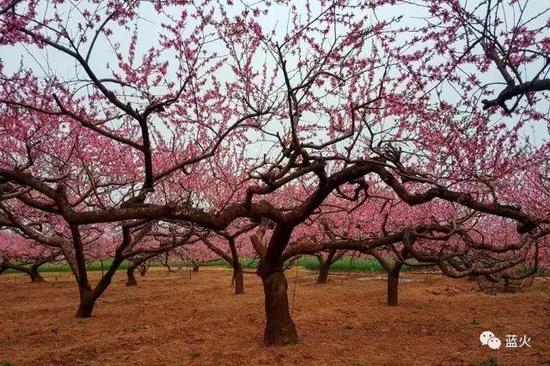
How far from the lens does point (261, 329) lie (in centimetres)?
995

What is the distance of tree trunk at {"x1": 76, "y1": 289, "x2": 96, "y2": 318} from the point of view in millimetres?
11883

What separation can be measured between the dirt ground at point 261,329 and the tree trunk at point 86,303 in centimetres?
31

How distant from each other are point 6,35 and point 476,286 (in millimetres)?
18345

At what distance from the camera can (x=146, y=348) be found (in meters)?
8.65

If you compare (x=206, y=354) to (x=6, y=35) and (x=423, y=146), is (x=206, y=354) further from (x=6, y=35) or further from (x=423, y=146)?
(x=6, y=35)

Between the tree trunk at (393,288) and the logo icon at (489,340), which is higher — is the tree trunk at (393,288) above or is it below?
above

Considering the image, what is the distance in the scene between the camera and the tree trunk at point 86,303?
11.9 metres

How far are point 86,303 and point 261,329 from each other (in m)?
4.85

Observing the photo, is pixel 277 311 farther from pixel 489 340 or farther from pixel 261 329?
pixel 489 340

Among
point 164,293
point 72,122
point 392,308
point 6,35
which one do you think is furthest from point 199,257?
point 6,35

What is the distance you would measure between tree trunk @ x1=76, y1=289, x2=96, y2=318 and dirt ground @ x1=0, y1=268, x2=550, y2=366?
1.01 ft

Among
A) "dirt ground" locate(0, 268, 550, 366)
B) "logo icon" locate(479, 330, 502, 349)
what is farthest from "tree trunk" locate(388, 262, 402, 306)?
"logo icon" locate(479, 330, 502, 349)

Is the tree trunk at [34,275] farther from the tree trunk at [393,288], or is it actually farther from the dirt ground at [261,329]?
the tree trunk at [393,288]

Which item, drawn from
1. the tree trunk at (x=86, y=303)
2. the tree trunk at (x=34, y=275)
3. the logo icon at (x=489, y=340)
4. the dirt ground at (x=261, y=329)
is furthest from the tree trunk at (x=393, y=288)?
the tree trunk at (x=34, y=275)
